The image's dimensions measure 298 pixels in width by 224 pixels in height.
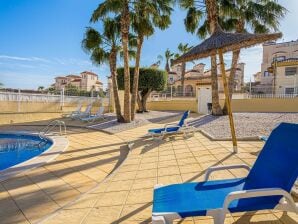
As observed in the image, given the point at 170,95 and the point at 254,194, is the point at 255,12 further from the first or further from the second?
the point at 254,194

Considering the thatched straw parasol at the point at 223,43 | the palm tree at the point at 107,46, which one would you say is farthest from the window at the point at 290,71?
the thatched straw parasol at the point at 223,43

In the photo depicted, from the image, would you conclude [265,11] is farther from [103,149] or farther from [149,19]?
[103,149]

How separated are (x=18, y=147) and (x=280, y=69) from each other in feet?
91.8

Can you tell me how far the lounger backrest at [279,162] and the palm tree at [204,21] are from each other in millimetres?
11274

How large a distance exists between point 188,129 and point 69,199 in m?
5.66

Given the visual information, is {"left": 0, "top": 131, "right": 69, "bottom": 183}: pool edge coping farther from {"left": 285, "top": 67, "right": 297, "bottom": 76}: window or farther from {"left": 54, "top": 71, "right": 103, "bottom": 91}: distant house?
{"left": 54, "top": 71, "right": 103, "bottom": 91}: distant house

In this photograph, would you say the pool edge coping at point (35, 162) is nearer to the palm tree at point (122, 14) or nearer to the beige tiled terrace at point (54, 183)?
the beige tiled terrace at point (54, 183)

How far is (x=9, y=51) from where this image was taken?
24656 millimetres

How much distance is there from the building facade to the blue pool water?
17.1m

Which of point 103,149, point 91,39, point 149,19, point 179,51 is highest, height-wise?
point 179,51

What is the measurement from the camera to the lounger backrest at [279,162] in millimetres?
2602

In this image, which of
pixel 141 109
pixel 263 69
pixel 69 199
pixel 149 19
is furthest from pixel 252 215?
pixel 263 69

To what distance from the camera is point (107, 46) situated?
14695 mm

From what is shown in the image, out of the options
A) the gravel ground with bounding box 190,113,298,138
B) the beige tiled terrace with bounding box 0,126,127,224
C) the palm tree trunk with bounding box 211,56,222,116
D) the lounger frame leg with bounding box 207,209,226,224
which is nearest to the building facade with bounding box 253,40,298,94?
the palm tree trunk with bounding box 211,56,222,116
